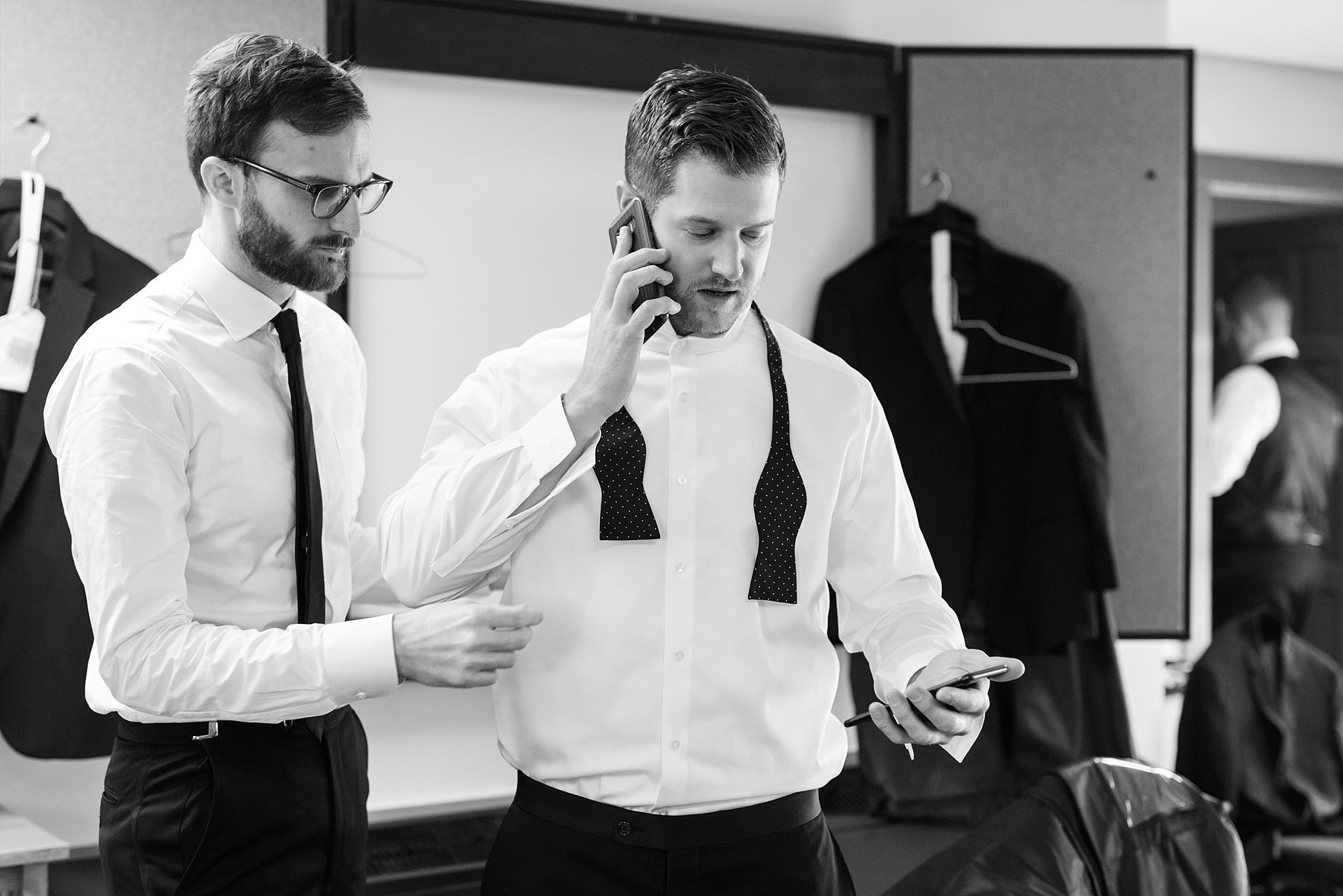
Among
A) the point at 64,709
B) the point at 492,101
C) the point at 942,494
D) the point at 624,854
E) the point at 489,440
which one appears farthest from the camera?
the point at 942,494

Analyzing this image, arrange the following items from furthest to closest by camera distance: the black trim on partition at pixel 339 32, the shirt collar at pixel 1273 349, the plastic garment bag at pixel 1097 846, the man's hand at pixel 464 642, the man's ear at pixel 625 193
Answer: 1. the shirt collar at pixel 1273 349
2. the black trim on partition at pixel 339 32
3. the plastic garment bag at pixel 1097 846
4. the man's ear at pixel 625 193
5. the man's hand at pixel 464 642

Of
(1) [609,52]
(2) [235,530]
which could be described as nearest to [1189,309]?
(1) [609,52]

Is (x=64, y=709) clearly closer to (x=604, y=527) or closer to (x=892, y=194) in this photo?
(x=604, y=527)

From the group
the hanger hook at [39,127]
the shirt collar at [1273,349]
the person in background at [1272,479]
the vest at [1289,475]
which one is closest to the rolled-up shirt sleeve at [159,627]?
the hanger hook at [39,127]

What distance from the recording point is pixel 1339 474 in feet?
17.0

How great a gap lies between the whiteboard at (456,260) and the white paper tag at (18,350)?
0.61 m

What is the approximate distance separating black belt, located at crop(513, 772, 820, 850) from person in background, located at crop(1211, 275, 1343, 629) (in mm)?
3918

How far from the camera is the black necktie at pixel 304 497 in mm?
1577

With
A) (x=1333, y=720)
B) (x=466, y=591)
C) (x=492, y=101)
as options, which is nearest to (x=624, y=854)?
(x=466, y=591)

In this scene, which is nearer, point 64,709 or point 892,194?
point 64,709

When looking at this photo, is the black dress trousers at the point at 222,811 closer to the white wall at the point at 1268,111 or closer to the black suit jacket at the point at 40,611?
the black suit jacket at the point at 40,611

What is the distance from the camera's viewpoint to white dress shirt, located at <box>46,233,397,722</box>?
137 cm

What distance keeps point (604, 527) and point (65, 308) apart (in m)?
1.36

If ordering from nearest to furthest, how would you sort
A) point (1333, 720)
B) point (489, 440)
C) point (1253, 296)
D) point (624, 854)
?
point (624, 854), point (489, 440), point (1333, 720), point (1253, 296)
